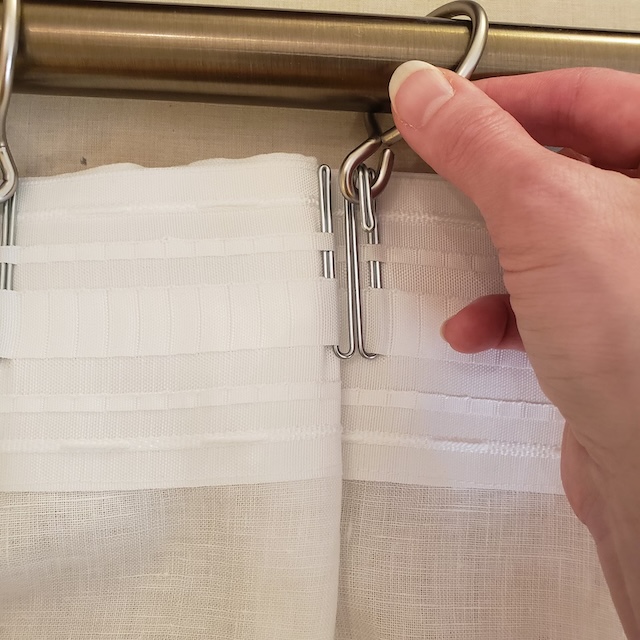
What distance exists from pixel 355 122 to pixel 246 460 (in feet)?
0.93

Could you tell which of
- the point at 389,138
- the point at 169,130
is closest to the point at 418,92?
the point at 389,138

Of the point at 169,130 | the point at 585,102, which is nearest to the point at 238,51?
the point at 169,130

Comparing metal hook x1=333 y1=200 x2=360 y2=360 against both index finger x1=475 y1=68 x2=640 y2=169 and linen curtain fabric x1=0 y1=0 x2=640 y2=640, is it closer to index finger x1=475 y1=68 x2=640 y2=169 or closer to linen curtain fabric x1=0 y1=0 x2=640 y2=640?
linen curtain fabric x1=0 y1=0 x2=640 y2=640

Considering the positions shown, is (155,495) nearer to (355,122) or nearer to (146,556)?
(146,556)

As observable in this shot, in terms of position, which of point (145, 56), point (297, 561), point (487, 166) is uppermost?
point (145, 56)

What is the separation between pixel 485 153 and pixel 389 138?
93 millimetres

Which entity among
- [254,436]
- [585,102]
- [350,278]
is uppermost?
[585,102]

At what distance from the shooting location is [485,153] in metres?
0.35

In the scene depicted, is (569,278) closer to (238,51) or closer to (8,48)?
(238,51)

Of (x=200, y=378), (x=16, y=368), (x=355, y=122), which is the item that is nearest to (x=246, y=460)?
(x=200, y=378)

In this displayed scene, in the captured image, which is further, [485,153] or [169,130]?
A: [169,130]

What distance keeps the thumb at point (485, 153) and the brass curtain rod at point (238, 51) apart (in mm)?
40

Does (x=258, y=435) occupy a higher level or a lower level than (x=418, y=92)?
lower

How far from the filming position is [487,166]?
0.35 metres
